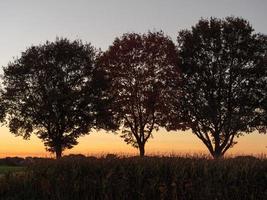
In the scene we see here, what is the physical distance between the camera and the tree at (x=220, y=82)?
53.5 metres

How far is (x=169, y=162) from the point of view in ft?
74.3

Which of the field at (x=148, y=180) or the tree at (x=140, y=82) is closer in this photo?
the field at (x=148, y=180)

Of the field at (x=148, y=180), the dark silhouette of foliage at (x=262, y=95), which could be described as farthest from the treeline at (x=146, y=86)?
the field at (x=148, y=180)

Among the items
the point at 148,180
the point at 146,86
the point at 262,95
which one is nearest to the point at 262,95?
the point at 262,95

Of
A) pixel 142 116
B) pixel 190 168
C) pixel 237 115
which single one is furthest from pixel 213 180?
pixel 142 116

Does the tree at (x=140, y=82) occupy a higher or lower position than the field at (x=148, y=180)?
higher

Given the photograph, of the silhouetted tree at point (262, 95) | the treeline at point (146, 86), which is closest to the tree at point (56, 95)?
the treeline at point (146, 86)

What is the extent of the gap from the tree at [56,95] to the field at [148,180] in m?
31.4

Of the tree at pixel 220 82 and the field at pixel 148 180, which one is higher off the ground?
the tree at pixel 220 82

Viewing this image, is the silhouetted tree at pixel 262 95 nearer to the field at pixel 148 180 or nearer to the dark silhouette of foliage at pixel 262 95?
the dark silhouette of foliage at pixel 262 95

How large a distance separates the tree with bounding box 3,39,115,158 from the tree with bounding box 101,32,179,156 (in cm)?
165

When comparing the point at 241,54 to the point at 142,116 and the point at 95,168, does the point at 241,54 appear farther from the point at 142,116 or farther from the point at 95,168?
the point at 95,168

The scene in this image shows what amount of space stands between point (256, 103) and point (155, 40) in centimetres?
1375

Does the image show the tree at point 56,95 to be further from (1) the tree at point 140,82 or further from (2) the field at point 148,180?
(2) the field at point 148,180
